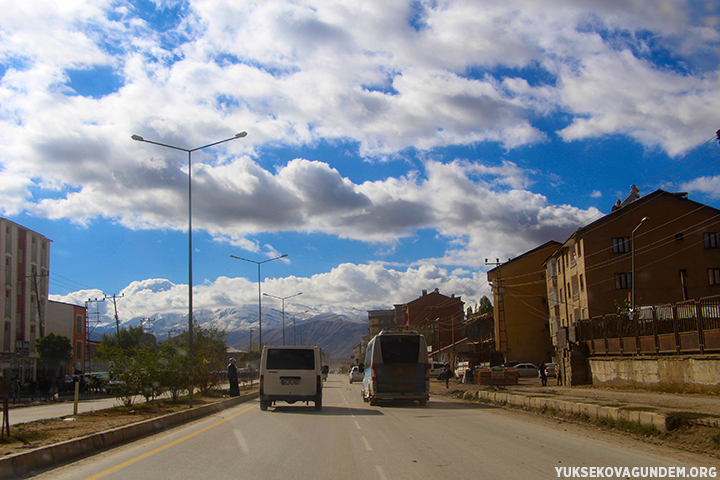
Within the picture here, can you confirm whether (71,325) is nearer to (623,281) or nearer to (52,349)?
(52,349)

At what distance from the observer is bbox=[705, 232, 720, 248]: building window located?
46906 millimetres

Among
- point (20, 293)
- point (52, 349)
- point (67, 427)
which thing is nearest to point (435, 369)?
point (52, 349)

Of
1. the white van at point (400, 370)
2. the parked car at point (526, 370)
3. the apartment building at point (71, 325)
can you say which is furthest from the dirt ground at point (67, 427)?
the apartment building at point (71, 325)

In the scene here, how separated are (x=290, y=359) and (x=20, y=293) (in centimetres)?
5640

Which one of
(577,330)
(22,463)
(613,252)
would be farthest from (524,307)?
(22,463)

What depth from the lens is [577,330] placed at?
3422cm

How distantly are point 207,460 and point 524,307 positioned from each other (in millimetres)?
61213

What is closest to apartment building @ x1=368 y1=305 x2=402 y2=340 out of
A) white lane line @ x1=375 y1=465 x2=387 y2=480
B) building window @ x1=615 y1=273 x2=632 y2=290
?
building window @ x1=615 y1=273 x2=632 y2=290

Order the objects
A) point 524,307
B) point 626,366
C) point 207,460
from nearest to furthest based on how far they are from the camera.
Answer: point 207,460 < point 626,366 < point 524,307

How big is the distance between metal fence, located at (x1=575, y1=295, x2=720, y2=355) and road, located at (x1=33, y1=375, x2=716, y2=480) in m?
11.1

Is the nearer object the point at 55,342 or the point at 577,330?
the point at 577,330

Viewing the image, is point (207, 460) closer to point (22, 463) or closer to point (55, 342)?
point (22, 463)

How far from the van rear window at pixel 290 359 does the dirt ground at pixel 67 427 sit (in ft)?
12.8

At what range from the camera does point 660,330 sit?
82.9 ft
